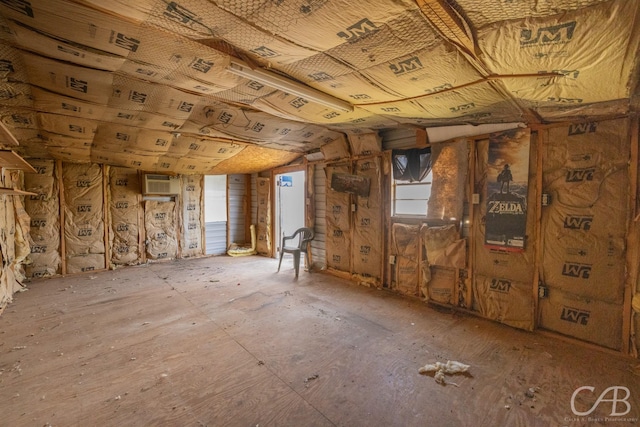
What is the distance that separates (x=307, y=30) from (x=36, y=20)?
5.09 feet

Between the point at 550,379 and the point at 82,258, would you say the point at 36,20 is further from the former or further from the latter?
the point at 82,258

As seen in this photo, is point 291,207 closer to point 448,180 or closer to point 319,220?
point 319,220

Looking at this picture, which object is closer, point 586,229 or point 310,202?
point 586,229

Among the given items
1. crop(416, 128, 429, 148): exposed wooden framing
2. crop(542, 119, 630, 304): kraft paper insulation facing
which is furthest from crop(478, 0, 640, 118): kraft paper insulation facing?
crop(416, 128, 429, 148): exposed wooden framing

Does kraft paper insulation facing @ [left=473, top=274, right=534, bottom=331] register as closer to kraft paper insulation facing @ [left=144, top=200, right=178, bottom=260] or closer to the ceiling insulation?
the ceiling insulation

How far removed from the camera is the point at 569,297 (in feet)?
8.72

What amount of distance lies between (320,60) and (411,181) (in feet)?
8.13

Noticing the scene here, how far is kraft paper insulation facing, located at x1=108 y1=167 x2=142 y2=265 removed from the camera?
5438mm

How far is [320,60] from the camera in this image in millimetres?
1846

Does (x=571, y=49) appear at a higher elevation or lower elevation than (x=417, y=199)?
higher

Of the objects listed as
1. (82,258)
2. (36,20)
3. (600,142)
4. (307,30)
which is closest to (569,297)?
(600,142)

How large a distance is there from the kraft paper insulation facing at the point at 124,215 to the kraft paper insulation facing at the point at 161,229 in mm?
180

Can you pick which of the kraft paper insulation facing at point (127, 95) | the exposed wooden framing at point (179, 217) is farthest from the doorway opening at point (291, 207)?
the exposed wooden framing at point (179, 217)

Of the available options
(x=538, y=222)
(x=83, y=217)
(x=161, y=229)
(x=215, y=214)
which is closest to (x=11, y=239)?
(x=83, y=217)
